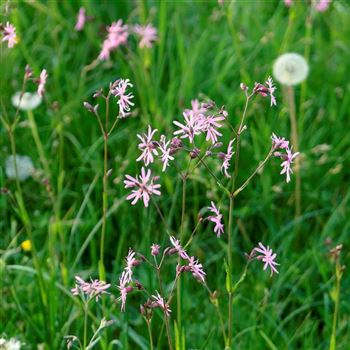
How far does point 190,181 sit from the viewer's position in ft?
9.64

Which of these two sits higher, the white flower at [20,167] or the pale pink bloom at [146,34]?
the pale pink bloom at [146,34]

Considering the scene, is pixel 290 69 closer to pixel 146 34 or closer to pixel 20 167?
pixel 146 34

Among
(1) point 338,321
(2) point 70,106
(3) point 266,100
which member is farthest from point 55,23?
(1) point 338,321

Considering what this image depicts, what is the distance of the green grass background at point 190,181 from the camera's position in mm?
2320

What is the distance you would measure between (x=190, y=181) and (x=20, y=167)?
573 mm

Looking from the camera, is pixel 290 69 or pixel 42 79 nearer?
pixel 42 79

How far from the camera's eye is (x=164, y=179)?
287cm

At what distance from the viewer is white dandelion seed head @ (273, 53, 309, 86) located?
9.60 feet

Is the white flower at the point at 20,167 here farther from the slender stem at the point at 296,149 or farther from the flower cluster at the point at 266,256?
the flower cluster at the point at 266,256

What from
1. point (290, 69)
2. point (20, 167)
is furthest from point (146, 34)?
point (20, 167)

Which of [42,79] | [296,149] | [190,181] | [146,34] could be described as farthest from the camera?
[146,34]

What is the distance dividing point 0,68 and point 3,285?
116 cm

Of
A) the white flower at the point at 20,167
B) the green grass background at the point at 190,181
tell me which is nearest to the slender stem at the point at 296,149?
the green grass background at the point at 190,181

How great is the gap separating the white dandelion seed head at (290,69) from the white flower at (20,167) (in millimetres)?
873
